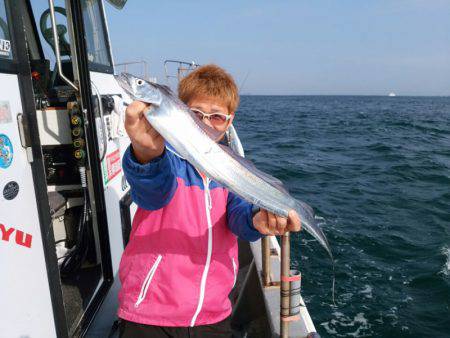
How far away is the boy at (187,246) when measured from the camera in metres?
2.20

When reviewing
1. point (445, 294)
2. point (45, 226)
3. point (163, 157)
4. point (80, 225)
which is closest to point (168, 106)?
point (163, 157)

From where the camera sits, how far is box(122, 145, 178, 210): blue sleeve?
75.1 inches

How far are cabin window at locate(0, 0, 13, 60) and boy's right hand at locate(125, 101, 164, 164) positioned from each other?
40.6 inches

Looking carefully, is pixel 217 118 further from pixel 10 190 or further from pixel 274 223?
pixel 10 190

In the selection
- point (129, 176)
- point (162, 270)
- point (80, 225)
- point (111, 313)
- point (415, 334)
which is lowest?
point (415, 334)

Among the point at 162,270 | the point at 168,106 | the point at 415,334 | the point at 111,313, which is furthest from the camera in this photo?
the point at 415,334

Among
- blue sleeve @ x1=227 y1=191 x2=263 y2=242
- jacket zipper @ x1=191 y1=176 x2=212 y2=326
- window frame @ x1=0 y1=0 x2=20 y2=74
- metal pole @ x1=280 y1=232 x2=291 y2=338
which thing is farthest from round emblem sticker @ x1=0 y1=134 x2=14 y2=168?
metal pole @ x1=280 y1=232 x2=291 y2=338

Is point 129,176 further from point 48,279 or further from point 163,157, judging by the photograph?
point 48,279

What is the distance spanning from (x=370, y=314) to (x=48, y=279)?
5.04m

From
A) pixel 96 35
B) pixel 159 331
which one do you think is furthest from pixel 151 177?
pixel 96 35

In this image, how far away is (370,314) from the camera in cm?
566

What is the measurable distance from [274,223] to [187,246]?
0.59 m

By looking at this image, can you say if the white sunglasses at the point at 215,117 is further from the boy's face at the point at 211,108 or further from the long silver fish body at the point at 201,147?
the long silver fish body at the point at 201,147

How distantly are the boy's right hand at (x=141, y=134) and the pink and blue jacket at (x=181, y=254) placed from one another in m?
0.25
